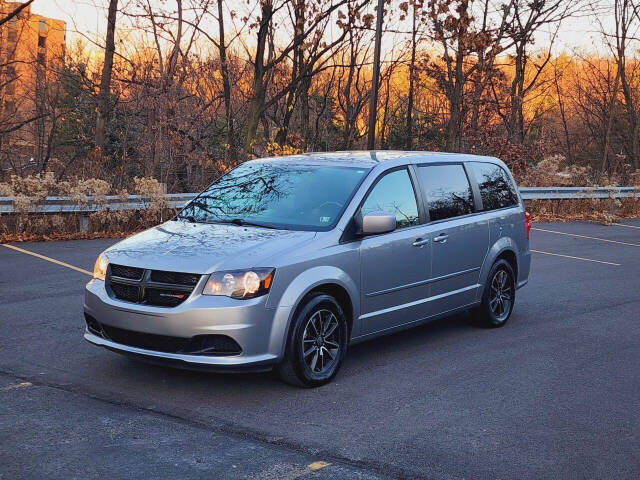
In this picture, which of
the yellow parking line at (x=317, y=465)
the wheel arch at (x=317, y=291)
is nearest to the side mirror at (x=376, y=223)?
the wheel arch at (x=317, y=291)

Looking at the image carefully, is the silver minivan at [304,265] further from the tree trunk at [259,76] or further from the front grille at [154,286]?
the tree trunk at [259,76]

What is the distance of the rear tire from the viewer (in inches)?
336

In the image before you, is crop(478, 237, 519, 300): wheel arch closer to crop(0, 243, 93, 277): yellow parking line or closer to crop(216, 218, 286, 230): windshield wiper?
crop(216, 218, 286, 230): windshield wiper

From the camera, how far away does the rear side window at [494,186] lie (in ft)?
28.3

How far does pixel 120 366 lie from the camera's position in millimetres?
6551

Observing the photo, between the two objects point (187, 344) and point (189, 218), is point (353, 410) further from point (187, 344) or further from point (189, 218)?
point (189, 218)

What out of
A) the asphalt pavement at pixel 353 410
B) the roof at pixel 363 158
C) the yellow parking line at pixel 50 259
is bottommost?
the asphalt pavement at pixel 353 410

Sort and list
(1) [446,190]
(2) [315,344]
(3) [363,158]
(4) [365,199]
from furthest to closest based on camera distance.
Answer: (1) [446,190] → (3) [363,158] → (4) [365,199] → (2) [315,344]

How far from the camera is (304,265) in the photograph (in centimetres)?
605

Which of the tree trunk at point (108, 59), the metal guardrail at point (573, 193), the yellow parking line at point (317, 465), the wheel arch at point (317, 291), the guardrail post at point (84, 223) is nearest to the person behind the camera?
the yellow parking line at point (317, 465)

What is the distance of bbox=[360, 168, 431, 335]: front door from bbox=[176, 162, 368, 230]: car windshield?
0.29 m

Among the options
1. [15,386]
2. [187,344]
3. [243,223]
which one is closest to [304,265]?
[243,223]

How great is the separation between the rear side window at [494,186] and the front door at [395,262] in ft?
4.69

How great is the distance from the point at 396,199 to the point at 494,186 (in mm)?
2060
